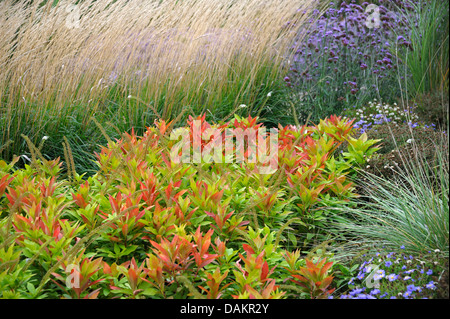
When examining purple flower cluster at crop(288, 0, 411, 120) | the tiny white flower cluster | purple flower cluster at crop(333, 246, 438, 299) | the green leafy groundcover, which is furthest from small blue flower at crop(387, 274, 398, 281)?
purple flower cluster at crop(288, 0, 411, 120)

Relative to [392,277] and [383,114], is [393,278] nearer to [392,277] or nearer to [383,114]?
[392,277]

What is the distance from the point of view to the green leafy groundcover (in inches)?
64.4

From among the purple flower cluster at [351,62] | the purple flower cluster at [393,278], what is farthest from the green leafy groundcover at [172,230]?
the purple flower cluster at [351,62]

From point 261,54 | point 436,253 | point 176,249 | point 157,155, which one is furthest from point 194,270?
point 261,54

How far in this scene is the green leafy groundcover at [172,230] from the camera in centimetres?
164

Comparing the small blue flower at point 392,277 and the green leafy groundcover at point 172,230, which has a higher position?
the green leafy groundcover at point 172,230

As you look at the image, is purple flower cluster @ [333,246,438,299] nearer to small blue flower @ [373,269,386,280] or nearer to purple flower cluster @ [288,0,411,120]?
small blue flower @ [373,269,386,280]

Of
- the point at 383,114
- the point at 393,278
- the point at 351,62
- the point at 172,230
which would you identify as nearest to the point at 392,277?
the point at 393,278

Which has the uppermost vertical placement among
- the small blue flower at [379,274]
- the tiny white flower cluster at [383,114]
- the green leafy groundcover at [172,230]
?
the green leafy groundcover at [172,230]

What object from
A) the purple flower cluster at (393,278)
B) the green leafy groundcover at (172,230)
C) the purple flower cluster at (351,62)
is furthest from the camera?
the purple flower cluster at (351,62)

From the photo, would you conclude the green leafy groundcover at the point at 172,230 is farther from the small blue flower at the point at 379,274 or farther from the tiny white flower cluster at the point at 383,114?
the tiny white flower cluster at the point at 383,114

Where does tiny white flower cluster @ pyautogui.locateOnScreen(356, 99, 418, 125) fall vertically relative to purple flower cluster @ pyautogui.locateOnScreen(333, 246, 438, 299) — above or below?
below

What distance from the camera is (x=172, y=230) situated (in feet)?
6.43
